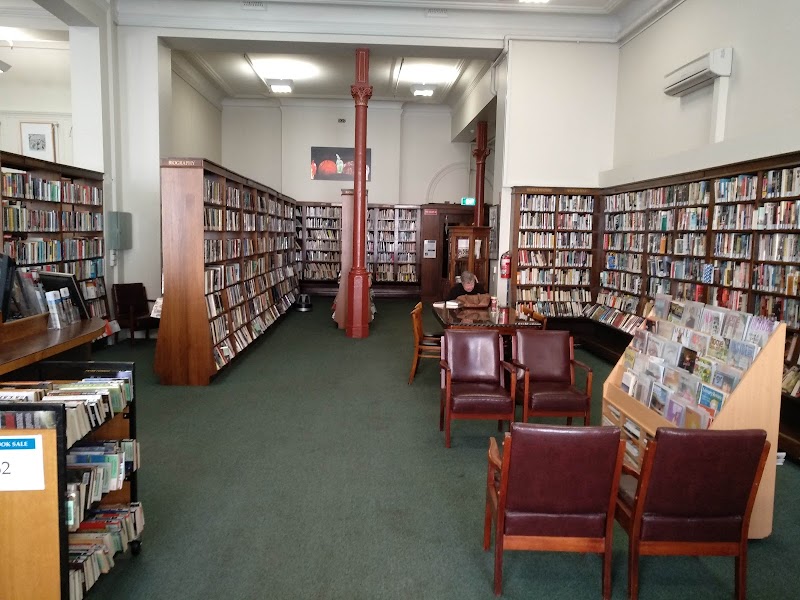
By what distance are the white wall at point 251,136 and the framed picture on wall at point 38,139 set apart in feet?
13.3

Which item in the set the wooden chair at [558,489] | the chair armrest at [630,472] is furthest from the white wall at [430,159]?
the wooden chair at [558,489]

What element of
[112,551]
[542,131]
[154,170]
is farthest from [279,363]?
[542,131]

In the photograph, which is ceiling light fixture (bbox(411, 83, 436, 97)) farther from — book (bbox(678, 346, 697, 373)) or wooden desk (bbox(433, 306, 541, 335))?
book (bbox(678, 346, 697, 373))

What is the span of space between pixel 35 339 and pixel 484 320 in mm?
4269

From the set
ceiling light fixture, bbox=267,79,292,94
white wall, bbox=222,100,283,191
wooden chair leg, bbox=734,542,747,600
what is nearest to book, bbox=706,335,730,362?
wooden chair leg, bbox=734,542,747,600

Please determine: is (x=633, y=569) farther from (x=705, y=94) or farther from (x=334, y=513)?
(x=705, y=94)

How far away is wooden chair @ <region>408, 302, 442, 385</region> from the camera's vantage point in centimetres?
637

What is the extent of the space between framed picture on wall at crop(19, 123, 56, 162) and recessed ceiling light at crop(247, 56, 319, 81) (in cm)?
438

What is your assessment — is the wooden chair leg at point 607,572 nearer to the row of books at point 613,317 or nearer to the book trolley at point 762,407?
the book trolley at point 762,407

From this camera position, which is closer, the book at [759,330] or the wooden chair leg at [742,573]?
the wooden chair leg at [742,573]

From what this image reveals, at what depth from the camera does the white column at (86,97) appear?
8180mm

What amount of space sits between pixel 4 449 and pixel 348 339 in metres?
7.36

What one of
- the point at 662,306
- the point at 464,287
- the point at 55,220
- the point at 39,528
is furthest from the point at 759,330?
the point at 55,220

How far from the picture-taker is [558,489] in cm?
263
